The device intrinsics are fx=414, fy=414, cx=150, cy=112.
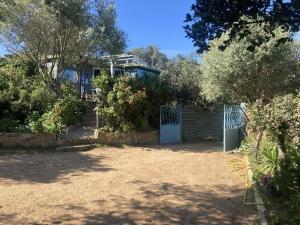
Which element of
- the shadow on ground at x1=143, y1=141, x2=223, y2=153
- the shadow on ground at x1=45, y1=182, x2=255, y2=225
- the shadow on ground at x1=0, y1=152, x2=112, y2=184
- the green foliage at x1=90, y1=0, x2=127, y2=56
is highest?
the green foliage at x1=90, y1=0, x2=127, y2=56

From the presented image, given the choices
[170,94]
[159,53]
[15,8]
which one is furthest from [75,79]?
[159,53]

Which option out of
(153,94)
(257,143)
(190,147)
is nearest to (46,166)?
(257,143)

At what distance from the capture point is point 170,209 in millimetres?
7129

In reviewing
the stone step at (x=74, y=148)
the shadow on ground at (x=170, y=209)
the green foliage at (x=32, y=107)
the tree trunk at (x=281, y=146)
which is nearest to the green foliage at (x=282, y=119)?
the tree trunk at (x=281, y=146)

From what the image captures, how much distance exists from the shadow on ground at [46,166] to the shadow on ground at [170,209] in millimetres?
2443

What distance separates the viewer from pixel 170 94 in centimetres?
1730

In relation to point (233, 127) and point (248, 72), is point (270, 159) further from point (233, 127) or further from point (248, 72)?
point (248, 72)

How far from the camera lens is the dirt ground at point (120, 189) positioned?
6.68 meters

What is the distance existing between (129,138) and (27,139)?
3859mm

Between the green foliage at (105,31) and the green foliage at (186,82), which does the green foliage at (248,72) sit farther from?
the green foliage at (105,31)

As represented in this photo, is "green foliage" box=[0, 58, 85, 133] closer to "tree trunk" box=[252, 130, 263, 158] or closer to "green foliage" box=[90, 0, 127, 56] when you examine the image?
"green foliage" box=[90, 0, 127, 56]

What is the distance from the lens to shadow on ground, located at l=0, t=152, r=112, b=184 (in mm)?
9695

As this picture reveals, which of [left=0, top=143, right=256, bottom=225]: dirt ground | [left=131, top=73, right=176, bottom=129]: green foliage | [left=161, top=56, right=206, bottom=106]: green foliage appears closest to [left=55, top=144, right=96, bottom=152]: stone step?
[left=0, top=143, right=256, bottom=225]: dirt ground

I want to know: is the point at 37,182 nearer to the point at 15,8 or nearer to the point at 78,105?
the point at 78,105
